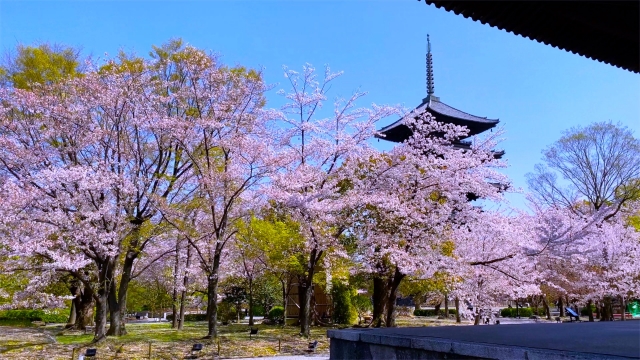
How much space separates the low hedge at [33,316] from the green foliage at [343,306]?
2036 centimetres

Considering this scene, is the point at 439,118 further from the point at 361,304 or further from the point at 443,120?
the point at 361,304

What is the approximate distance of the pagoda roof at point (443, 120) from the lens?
1161 inches

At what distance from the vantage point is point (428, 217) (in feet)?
57.5

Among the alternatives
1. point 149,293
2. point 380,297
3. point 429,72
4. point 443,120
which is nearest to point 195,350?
point 380,297

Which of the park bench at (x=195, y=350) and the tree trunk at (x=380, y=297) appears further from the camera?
the tree trunk at (x=380, y=297)

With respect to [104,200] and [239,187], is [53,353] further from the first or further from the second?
[239,187]

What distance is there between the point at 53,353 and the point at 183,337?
4.96 metres

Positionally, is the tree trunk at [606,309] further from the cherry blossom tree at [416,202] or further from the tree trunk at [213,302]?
the tree trunk at [213,302]

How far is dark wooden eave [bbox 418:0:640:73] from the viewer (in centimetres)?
543

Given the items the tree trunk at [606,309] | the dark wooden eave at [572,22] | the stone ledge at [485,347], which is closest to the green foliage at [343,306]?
the tree trunk at [606,309]

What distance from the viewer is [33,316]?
111 feet

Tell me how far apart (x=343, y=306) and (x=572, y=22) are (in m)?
23.3

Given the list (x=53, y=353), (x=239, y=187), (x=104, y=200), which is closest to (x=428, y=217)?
(x=239, y=187)

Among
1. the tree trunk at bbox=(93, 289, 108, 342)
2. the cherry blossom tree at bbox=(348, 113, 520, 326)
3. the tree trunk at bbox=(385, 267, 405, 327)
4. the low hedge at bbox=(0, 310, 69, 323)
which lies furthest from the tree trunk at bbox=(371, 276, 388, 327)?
the low hedge at bbox=(0, 310, 69, 323)
